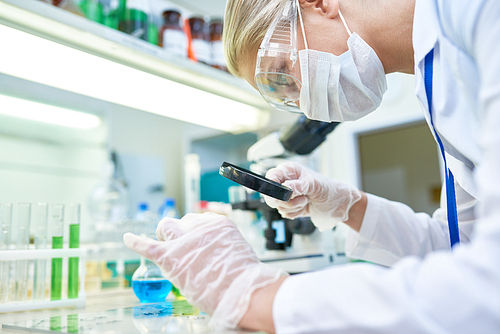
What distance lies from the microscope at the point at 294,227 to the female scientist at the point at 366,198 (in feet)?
0.83

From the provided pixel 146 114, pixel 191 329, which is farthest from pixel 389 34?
pixel 146 114

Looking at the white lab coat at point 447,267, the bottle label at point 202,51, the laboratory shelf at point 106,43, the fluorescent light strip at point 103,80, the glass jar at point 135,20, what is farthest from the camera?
the bottle label at point 202,51

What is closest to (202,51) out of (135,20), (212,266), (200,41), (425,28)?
(200,41)

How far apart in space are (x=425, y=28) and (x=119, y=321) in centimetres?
78

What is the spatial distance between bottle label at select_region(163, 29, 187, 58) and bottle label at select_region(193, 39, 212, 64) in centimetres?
12

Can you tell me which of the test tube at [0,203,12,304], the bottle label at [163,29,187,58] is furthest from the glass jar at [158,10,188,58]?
the test tube at [0,203,12,304]

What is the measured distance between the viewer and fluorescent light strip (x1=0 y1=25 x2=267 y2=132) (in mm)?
1365

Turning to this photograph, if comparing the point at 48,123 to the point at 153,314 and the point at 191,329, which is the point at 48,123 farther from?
the point at 191,329

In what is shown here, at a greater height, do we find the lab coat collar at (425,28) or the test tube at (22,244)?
the lab coat collar at (425,28)

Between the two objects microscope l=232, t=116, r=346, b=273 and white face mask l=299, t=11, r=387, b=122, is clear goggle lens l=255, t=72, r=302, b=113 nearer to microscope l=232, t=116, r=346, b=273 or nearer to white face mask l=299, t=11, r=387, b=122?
white face mask l=299, t=11, r=387, b=122

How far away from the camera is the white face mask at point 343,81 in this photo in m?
0.89

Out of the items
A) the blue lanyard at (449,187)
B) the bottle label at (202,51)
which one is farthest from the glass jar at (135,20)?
the blue lanyard at (449,187)

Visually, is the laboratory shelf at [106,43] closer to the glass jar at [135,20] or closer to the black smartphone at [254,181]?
the glass jar at [135,20]

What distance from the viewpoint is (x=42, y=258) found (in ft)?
Answer: 3.20
